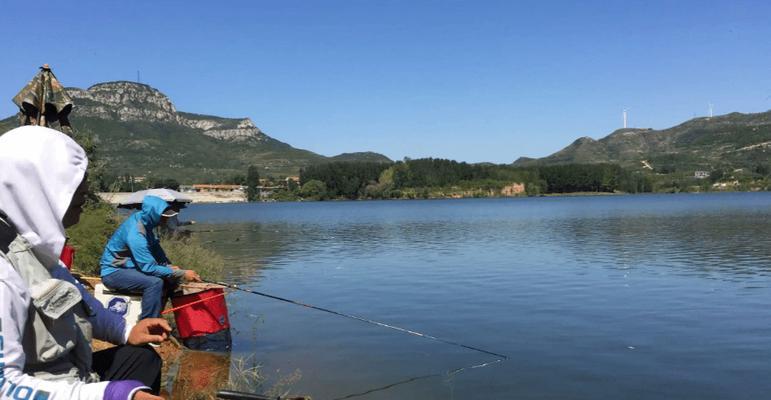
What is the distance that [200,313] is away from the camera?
8984 mm

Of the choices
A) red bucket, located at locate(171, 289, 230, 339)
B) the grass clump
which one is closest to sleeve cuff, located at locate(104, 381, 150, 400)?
red bucket, located at locate(171, 289, 230, 339)

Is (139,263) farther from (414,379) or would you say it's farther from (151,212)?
(414,379)

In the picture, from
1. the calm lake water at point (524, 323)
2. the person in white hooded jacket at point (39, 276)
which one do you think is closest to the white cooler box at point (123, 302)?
the calm lake water at point (524, 323)

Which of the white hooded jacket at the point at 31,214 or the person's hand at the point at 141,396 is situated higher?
the white hooded jacket at the point at 31,214

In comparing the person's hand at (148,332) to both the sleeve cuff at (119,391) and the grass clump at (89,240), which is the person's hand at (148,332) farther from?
the grass clump at (89,240)

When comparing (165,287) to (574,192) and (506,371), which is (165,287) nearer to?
(506,371)

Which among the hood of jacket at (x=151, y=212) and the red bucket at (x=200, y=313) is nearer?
the hood of jacket at (x=151, y=212)

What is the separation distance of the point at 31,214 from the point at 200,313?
6.85m

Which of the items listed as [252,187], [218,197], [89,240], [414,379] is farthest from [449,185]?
[414,379]

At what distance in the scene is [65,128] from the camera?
1234 centimetres

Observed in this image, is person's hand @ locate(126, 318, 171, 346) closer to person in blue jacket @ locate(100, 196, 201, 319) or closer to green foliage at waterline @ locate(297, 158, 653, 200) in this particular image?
person in blue jacket @ locate(100, 196, 201, 319)

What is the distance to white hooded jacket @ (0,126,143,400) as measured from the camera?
2.27 metres

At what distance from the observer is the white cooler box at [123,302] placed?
25.4 ft

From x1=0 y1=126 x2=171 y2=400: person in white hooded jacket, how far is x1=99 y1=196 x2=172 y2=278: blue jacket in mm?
5209
